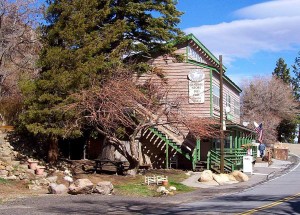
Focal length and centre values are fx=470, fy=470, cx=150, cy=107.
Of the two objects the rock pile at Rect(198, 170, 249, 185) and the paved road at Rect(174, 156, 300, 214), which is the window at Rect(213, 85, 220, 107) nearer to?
the rock pile at Rect(198, 170, 249, 185)

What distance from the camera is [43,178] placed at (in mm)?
21516

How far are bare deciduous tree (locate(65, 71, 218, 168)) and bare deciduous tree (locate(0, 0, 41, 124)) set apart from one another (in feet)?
15.7

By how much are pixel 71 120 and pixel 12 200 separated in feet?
28.2

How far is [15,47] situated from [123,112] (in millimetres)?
8529

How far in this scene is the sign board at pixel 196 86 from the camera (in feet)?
101

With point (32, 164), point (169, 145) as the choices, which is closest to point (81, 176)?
point (32, 164)

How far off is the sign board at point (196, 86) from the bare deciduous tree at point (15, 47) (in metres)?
10.0

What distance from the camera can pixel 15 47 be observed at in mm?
28516

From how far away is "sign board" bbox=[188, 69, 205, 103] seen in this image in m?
30.8

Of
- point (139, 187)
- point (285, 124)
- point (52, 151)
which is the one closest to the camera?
point (139, 187)

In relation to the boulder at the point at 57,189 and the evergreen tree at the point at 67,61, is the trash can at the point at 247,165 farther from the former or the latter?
the boulder at the point at 57,189

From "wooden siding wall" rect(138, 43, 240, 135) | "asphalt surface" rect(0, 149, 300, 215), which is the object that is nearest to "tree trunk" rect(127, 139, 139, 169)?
"asphalt surface" rect(0, 149, 300, 215)

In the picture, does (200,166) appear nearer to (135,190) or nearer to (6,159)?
(135,190)

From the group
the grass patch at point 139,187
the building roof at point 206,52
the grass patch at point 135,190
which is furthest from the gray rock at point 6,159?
the building roof at point 206,52
